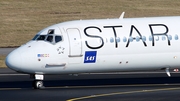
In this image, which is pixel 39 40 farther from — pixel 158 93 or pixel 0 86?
pixel 158 93

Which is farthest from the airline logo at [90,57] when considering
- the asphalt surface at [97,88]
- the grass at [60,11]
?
the grass at [60,11]

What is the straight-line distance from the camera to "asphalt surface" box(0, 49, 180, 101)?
2508 cm

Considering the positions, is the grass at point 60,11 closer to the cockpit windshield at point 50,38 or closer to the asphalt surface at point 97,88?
the asphalt surface at point 97,88

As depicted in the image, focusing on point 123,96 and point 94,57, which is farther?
point 94,57

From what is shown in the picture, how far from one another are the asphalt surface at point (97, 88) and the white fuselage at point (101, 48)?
89cm

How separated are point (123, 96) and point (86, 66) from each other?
10.1 ft

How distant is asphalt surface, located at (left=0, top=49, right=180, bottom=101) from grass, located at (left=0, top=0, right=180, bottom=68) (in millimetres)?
21288

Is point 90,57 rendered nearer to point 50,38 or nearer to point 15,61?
point 50,38

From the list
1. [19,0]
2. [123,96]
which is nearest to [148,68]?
[123,96]

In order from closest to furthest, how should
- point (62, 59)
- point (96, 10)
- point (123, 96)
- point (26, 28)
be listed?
1. point (123, 96)
2. point (62, 59)
3. point (26, 28)
4. point (96, 10)

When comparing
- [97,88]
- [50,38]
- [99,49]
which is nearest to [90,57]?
[99,49]

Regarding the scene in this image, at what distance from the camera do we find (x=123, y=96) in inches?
996

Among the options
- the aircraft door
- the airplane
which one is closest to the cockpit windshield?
the airplane

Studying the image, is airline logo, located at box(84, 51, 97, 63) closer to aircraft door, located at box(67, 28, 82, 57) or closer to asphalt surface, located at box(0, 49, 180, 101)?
aircraft door, located at box(67, 28, 82, 57)
